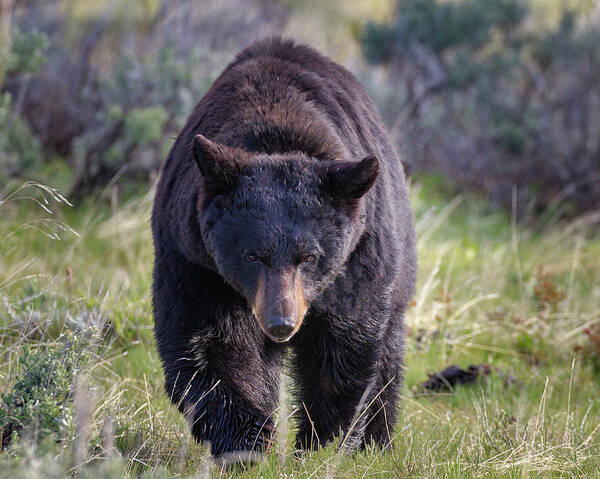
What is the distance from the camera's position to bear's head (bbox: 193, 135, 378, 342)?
307 centimetres

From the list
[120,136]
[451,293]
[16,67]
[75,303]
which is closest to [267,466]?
[75,303]

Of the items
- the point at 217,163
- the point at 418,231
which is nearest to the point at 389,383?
the point at 217,163

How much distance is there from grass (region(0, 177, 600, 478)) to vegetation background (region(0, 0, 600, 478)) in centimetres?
2

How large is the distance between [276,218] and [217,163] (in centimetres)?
30

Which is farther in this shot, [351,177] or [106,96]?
[106,96]

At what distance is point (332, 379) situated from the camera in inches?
141

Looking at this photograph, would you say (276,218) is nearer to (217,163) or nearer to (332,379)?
(217,163)

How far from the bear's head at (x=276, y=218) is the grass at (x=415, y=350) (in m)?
0.62

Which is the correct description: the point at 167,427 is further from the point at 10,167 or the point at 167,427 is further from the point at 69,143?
the point at 69,143

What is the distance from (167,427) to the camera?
3.62 m

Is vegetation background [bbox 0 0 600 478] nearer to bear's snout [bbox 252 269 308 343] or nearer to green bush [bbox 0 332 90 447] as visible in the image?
green bush [bbox 0 332 90 447]

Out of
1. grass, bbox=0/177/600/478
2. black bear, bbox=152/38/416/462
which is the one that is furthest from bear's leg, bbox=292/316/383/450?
grass, bbox=0/177/600/478

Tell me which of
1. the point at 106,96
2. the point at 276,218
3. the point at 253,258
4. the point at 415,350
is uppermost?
the point at 276,218

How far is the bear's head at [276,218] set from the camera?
3.07 metres
